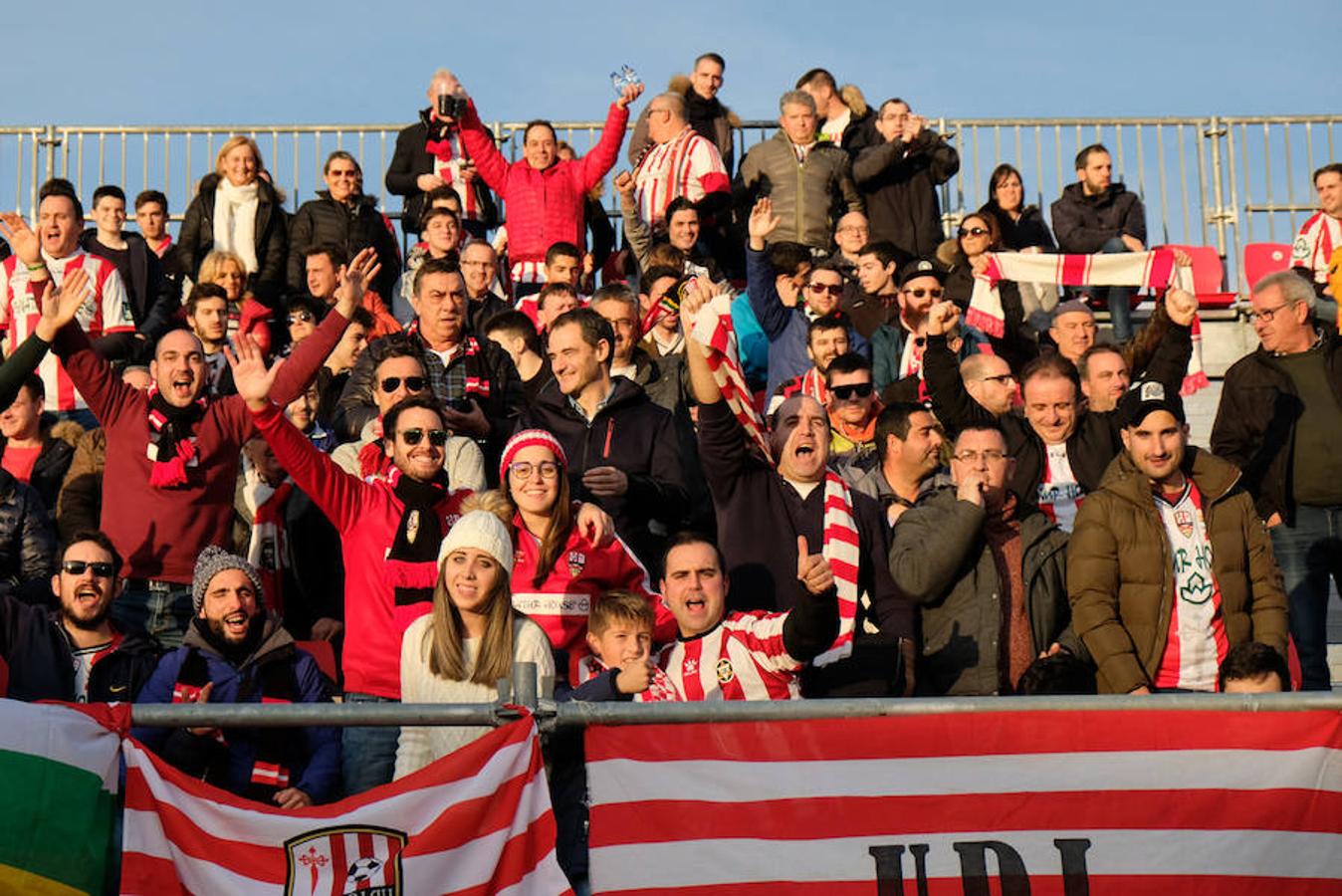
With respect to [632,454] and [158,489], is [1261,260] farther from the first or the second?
[158,489]

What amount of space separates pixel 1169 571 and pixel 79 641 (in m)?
4.27

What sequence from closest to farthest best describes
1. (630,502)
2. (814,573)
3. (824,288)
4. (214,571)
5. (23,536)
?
(814,573)
(214,571)
(630,502)
(23,536)
(824,288)

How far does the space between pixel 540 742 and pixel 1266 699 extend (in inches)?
77.7

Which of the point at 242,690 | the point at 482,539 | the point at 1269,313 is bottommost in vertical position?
the point at 242,690

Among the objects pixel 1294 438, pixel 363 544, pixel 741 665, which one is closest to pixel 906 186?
pixel 1294 438

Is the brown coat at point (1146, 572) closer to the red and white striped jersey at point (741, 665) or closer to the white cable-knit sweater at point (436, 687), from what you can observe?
the red and white striped jersey at point (741, 665)

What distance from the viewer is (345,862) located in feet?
18.0

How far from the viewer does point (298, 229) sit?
1505 cm

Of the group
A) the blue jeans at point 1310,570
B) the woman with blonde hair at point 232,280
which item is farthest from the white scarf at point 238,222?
the blue jeans at point 1310,570

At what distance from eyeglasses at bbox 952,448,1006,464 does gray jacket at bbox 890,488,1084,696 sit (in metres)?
0.19

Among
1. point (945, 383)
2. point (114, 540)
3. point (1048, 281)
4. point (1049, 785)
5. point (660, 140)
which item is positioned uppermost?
point (660, 140)

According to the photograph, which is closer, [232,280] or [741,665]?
[741,665]

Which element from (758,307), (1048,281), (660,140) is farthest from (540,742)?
(660,140)

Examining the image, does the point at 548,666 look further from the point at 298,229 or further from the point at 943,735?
the point at 298,229
